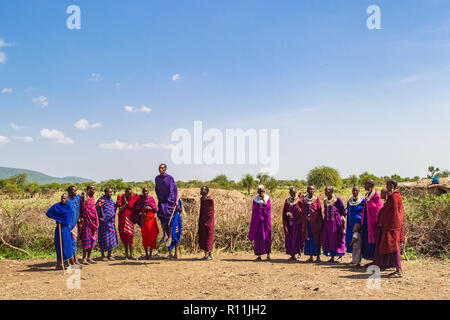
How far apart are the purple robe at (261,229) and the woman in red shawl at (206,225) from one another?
106 centimetres

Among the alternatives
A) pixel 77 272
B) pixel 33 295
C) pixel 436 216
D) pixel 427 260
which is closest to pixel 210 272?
pixel 77 272

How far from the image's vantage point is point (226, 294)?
6.04 meters

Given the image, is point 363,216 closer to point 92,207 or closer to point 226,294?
point 226,294

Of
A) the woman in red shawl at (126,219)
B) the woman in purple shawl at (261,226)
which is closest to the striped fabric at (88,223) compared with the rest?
the woman in red shawl at (126,219)

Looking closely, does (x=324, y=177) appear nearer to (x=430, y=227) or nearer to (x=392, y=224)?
(x=430, y=227)

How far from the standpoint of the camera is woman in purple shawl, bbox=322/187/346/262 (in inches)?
335

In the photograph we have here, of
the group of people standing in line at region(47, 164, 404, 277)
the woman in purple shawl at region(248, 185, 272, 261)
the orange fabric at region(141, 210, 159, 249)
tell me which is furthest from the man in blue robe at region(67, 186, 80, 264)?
the woman in purple shawl at region(248, 185, 272, 261)

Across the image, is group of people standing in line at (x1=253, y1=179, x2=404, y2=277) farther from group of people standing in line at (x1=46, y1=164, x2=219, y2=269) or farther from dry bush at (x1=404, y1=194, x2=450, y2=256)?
dry bush at (x1=404, y1=194, x2=450, y2=256)

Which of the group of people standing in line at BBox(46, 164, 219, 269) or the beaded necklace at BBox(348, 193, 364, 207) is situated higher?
the beaded necklace at BBox(348, 193, 364, 207)

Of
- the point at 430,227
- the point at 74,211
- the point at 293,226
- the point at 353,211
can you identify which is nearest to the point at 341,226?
the point at 353,211

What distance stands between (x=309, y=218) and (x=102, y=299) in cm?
524

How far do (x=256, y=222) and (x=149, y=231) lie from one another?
2.82 metres

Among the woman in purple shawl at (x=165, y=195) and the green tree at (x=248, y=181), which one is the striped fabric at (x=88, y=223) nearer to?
the woman in purple shawl at (x=165, y=195)

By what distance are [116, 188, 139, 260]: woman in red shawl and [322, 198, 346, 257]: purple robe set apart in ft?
16.3
